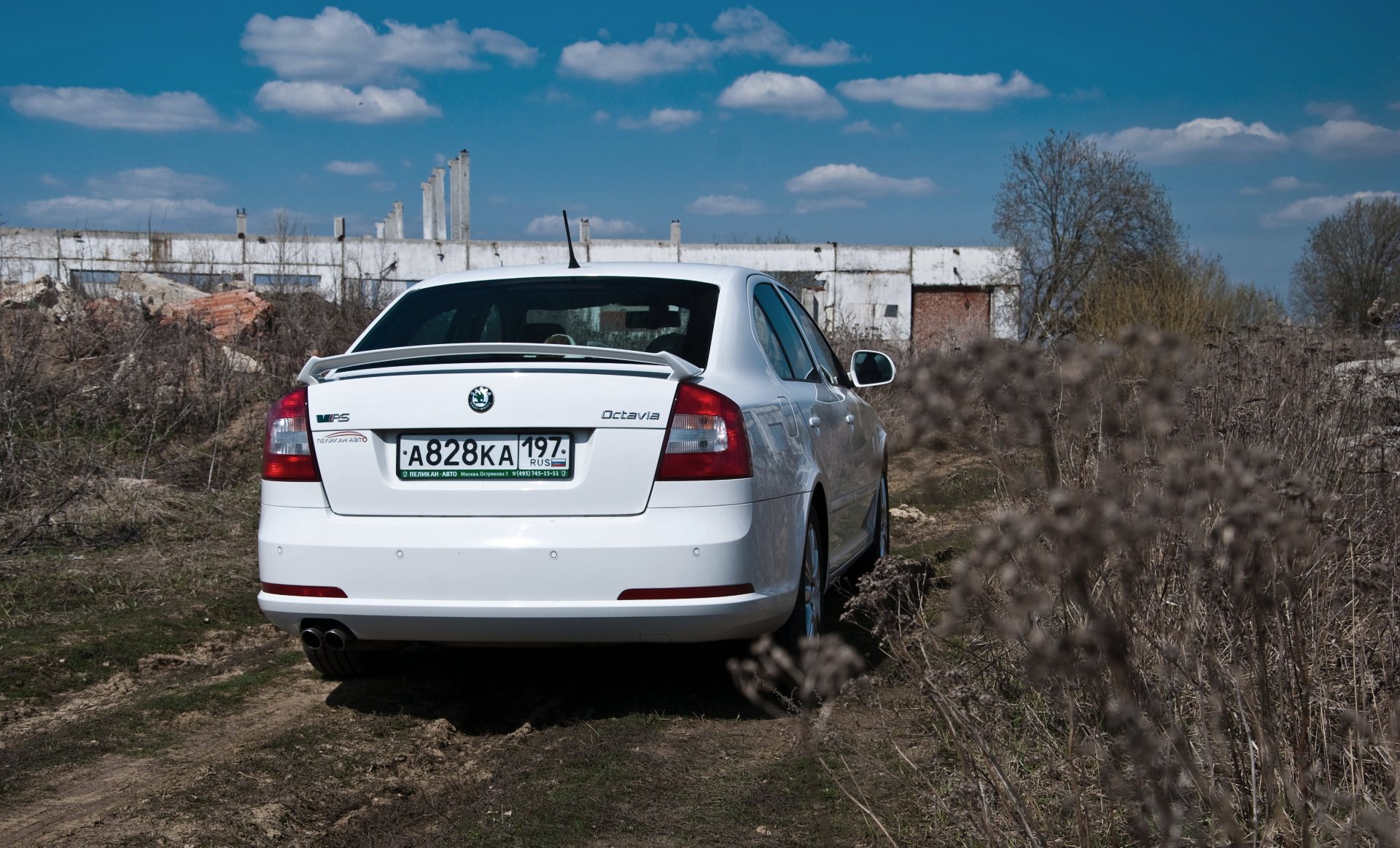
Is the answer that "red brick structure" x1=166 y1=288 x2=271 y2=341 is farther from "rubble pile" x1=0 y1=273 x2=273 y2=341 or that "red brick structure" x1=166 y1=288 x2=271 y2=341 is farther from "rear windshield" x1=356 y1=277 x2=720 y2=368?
"rear windshield" x1=356 y1=277 x2=720 y2=368

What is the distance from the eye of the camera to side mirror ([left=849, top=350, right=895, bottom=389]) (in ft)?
20.9

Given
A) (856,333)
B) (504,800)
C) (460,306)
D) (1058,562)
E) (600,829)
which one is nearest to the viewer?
(1058,562)

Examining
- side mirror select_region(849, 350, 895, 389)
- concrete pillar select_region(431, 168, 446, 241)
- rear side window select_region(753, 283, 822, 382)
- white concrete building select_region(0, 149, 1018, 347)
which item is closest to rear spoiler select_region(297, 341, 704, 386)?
rear side window select_region(753, 283, 822, 382)

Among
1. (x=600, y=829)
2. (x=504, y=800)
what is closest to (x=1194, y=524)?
(x=600, y=829)

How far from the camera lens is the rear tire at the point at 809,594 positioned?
176 inches

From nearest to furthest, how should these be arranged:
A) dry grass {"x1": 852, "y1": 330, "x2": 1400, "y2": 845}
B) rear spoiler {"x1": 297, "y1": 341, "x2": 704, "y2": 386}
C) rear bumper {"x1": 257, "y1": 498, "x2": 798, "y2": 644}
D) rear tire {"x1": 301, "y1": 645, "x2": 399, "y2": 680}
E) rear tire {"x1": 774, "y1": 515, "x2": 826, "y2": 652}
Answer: dry grass {"x1": 852, "y1": 330, "x2": 1400, "y2": 845}, rear bumper {"x1": 257, "y1": 498, "x2": 798, "y2": 644}, rear spoiler {"x1": 297, "y1": 341, "x2": 704, "y2": 386}, rear tire {"x1": 774, "y1": 515, "x2": 826, "y2": 652}, rear tire {"x1": 301, "y1": 645, "x2": 399, "y2": 680}

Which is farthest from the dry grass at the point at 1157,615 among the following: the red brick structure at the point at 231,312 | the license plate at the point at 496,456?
the red brick structure at the point at 231,312

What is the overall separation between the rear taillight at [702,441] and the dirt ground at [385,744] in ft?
2.97

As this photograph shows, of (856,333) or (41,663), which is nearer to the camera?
(41,663)

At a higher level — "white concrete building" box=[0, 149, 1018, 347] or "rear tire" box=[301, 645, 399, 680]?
"white concrete building" box=[0, 149, 1018, 347]

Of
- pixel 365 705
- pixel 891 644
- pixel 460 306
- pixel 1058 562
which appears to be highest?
pixel 460 306

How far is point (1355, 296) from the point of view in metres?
43.8

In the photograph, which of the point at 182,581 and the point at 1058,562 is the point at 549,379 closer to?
the point at 1058,562

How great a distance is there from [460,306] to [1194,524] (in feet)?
12.5
